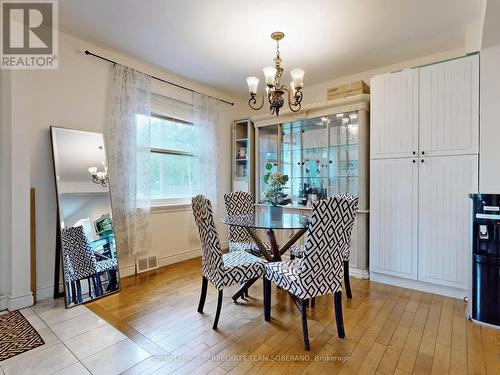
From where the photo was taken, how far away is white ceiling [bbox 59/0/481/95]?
7.35ft

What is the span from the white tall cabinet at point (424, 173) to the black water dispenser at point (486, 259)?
0.45ft

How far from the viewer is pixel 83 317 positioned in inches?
87.5

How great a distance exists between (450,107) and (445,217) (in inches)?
42.4

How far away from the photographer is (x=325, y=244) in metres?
1.79

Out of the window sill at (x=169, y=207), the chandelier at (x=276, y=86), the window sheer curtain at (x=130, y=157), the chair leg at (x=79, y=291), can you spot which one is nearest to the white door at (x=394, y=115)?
the chandelier at (x=276, y=86)

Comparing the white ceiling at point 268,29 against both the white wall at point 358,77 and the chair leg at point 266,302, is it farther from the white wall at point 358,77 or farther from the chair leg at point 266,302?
the chair leg at point 266,302

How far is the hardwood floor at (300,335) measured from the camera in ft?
5.33

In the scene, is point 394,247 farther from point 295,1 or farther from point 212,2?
point 212,2

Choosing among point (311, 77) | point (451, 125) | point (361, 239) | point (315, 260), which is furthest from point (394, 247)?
point (311, 77)

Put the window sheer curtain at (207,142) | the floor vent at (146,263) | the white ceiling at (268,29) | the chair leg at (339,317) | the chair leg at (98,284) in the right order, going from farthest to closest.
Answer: the window sheer curtain at (207,142), the floor vent at (146,263), the chair leg at (98,284), the white ceiling at (268,29), the chair leg at (339,317)

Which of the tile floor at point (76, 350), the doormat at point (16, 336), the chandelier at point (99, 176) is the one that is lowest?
the tile floor at point (76, 350)

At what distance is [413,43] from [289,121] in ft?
5.57

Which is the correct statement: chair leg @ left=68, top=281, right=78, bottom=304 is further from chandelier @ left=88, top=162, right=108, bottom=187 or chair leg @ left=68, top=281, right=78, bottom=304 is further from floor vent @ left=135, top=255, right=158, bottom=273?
chandelier @ left=88, top=162, right=108, bottom=187

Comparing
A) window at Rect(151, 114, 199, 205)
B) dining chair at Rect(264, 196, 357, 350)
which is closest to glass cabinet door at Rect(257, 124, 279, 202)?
window at Rect(151, 114, 199, 205)
